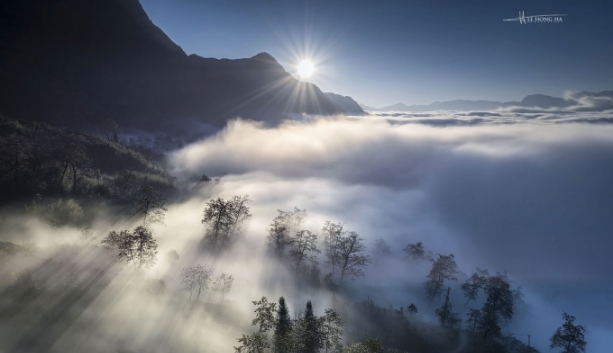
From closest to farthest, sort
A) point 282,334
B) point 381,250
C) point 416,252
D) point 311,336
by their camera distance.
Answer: point 282,334, point 311,336, point 416,252, point 381,250

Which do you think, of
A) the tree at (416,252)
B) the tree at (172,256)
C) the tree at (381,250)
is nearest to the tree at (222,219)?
the tree at (172,256)

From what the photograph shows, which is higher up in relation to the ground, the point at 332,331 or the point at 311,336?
the point at 332,331

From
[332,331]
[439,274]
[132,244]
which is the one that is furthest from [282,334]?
[439,274]

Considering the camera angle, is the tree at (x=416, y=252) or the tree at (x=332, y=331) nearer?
the tree at (x=332, y=331)

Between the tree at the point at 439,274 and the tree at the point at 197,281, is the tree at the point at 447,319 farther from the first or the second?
the tree at the point at 197,281

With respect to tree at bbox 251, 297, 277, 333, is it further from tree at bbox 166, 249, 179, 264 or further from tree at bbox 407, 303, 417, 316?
tree at bbox 407, 303, 417, 316

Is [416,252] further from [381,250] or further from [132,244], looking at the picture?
[132,244]

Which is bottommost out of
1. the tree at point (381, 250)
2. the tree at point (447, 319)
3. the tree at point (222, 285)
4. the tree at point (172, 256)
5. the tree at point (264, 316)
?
the tree at point (447, 319)

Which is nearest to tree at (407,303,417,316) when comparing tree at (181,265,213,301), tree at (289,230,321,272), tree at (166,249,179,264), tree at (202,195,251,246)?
tree at (289,230,321,272)

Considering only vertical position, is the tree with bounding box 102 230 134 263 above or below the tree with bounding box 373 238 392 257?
above
